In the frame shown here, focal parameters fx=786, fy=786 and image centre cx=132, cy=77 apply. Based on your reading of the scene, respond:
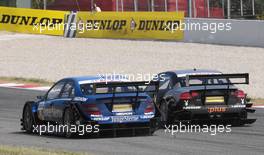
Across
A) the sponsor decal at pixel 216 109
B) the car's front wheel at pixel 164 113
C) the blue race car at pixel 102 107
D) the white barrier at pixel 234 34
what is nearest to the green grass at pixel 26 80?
the white barrier at pixel 234 34

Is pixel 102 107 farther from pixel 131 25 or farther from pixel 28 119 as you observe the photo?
pixel 131 25

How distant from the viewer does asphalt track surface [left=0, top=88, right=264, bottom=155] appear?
11.9 m

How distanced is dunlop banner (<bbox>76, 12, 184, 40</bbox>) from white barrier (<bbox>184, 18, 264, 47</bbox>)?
761mm

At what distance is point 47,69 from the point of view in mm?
32375

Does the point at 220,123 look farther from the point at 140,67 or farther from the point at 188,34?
the point at 188,34

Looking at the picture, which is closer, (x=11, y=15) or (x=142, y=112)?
(x=142, y=112)

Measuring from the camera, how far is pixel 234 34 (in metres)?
35.7

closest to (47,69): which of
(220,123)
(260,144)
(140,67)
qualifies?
(140,67)

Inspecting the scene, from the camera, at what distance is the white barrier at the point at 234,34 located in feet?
112

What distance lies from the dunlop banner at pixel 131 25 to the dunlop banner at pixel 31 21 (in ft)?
4.89

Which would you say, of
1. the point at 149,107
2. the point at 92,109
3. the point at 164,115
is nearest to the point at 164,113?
the point at 164,115

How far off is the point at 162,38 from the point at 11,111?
19572 mm

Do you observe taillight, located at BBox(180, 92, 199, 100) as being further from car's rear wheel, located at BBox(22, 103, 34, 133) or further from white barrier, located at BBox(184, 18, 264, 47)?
white barrier, located at BBox(184, 18, 264, 47)

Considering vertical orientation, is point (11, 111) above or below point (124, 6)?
below
